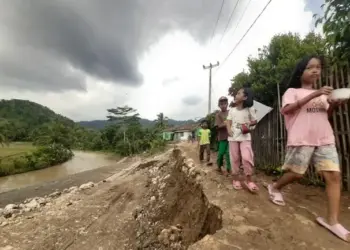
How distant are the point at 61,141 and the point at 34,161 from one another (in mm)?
13776

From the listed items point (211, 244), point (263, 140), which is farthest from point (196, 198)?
point (263, 140)

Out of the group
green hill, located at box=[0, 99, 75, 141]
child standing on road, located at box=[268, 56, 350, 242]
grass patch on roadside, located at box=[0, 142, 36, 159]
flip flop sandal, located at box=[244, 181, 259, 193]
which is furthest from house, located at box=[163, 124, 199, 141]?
child standing on road, located at box=[268, 56, 350, 242]

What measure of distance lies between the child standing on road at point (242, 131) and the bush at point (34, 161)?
25648mm

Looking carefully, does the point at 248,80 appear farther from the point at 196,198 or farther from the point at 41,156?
the point at 41,156

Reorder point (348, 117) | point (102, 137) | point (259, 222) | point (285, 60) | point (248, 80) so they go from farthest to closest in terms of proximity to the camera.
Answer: point (102, 137), point (248, 80), point (285, 60), point (348, 117), point (259, 222)

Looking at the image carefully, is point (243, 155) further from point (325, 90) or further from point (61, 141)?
point (61, 141)

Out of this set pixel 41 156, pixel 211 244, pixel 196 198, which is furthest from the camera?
pixel 41 156

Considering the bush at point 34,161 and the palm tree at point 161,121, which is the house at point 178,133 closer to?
the palm tree at point 161,121

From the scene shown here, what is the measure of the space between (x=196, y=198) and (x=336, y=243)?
2.74m

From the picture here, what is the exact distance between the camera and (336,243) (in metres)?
2.43

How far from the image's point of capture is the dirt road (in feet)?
8.49

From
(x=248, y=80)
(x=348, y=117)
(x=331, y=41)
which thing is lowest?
(x=348, y=117)

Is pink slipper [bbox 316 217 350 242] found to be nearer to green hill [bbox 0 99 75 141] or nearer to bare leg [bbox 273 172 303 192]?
bare leg [bbox 273 172 303 192]

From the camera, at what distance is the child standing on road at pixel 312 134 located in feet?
8.57
